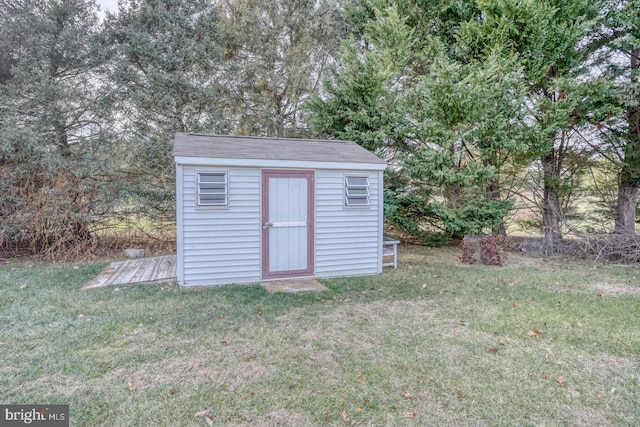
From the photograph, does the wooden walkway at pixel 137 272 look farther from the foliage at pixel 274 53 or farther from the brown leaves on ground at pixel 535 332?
the foliage at pixel 274 53

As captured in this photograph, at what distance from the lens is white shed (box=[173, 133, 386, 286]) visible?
17.8 feet

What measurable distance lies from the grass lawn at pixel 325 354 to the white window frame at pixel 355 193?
1.49 m

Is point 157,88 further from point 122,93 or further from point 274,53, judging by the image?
point 274,53

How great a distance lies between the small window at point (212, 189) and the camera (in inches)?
212

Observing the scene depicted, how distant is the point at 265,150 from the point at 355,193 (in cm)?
171

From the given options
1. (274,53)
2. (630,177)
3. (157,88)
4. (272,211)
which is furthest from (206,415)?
(274,53)

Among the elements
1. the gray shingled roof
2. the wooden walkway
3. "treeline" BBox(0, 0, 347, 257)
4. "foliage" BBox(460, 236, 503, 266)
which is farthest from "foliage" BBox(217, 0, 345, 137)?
"foliage" BBox(460, 236, 503, 266)

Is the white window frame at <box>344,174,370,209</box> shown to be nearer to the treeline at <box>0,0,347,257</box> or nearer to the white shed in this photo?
the white shed

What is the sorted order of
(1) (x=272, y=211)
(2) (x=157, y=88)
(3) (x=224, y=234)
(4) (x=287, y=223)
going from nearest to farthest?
(3) (x=224, y=234) < (1) (x=272, y=211) < (4) (x=287, y=223) < (2) (x=157, y=88)

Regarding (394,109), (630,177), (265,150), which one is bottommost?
(630,177)

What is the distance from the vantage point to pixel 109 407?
2.46 m

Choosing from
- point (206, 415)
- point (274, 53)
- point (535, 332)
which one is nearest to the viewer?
point (206, 415)

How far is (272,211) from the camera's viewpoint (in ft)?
19.2

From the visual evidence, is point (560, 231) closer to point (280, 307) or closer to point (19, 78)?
point (280, 307)
